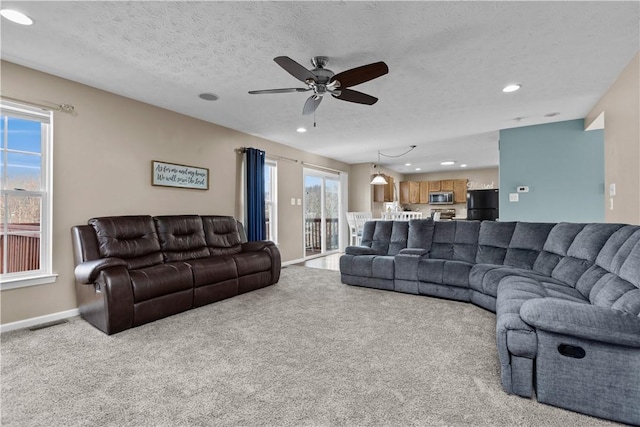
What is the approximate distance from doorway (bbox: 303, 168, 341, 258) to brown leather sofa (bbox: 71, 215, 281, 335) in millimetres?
2659

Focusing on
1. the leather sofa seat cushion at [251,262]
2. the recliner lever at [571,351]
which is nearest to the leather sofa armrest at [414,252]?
the leather sofa seat cushion at [251,262]

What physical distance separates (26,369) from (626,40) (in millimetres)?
5187

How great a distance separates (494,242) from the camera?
3.74 metres

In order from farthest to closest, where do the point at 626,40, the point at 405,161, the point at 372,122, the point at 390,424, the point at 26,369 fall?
the point at 405,161 → the point at 372,122 → the point at 626,40 → the point at 26,369 → the point at 390,424

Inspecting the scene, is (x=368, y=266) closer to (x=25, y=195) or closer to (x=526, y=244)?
(x=526, y=244)

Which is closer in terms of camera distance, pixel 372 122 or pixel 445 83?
pixel 445 83

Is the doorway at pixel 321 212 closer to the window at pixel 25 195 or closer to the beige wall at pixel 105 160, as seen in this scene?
the beige wall at pixel 105 160

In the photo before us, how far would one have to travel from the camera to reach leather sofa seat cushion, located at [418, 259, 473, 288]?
11.6ft

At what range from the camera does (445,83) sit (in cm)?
335

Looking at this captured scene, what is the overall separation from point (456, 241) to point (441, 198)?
6620 millimetres

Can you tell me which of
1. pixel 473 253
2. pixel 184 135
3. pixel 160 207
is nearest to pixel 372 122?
pixel 473 253

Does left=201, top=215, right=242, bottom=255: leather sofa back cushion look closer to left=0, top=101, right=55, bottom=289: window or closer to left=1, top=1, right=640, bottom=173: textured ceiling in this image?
left=1, top=1, right=640, bottom=173: textured ceiling

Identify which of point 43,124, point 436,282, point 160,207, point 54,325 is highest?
point 43,124

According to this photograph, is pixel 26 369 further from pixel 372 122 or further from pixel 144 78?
pixel 372 122
